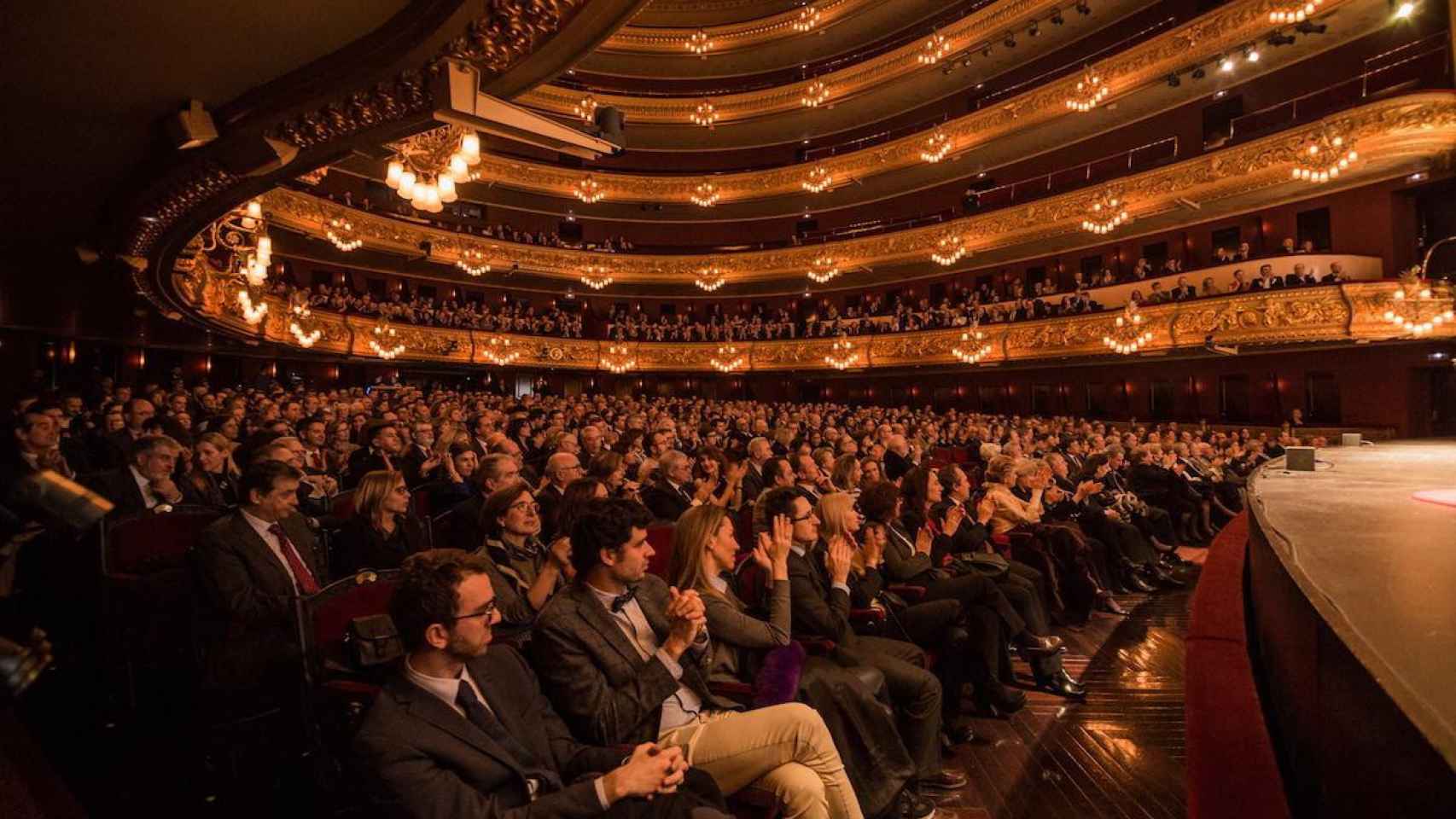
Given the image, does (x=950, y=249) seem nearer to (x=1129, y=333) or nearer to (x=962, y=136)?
(x=962, y=136)

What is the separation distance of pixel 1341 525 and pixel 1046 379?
17783 millimetres

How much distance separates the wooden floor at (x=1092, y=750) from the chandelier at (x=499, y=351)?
18.0 meters

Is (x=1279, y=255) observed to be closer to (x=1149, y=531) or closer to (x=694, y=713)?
(x=1149, y=531)

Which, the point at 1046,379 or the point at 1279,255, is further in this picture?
the point at 1046,379

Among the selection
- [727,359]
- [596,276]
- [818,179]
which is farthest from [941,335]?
[596,276]

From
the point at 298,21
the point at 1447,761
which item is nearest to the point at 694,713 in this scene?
the point at 1447,761

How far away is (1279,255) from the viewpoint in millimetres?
14258

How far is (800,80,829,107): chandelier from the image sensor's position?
22.0m

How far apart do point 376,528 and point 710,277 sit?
20249 millimetres

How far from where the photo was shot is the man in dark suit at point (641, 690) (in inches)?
81.4

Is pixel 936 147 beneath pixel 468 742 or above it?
above

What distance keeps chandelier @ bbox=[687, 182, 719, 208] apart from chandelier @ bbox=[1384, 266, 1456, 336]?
17.1 metres

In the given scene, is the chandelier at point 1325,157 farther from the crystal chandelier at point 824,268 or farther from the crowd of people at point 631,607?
the crystal chandelier at point 824,268

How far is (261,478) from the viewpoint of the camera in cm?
283
